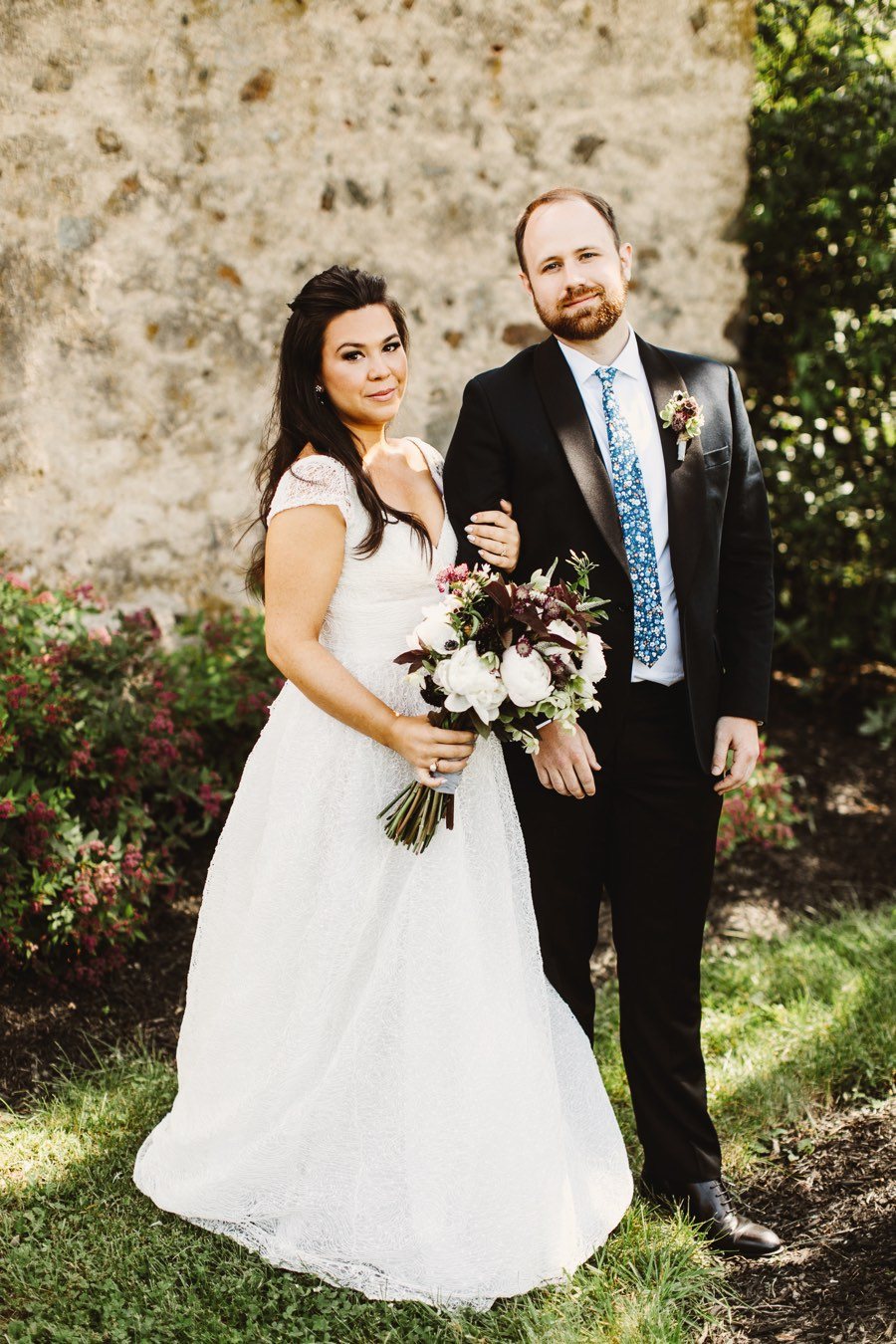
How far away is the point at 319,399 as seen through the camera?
2779 mm

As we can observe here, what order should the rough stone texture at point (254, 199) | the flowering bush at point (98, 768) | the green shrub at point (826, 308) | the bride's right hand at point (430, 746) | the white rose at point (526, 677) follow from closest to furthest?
1. the white rose at point (526, 677)
2. the bride's right hand at point (430, 746)
3. the flowering bush at point (98, 768)
4. the rough stone texture at point (254, 199)
5. the green shrub at point (826, 308)

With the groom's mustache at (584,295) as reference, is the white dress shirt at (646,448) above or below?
below

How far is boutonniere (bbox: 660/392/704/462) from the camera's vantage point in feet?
8.60

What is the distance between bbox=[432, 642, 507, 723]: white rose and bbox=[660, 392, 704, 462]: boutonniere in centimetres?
75

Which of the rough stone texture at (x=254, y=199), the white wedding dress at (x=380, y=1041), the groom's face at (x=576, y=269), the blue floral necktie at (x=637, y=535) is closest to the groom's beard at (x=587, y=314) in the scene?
the groom's face at (x=576, y=269)

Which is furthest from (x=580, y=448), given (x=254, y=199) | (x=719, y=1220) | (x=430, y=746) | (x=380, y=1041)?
(x=254, y=199)

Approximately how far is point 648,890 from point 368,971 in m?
0.70

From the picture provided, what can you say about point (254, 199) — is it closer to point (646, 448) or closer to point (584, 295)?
point (584, 295)

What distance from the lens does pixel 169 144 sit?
4754 millimetres

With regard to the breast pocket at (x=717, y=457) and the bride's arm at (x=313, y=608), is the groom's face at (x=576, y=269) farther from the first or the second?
the bride's arm at (x=313, y=608)

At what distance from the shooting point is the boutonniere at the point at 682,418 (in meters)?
A: 2.62

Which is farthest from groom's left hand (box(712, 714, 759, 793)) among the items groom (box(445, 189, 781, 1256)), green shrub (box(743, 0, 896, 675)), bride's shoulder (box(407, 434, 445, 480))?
green shrub (box(743, 0, 896, 675))

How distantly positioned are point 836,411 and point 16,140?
3.99 m

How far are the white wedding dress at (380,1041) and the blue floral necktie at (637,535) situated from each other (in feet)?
1.44
